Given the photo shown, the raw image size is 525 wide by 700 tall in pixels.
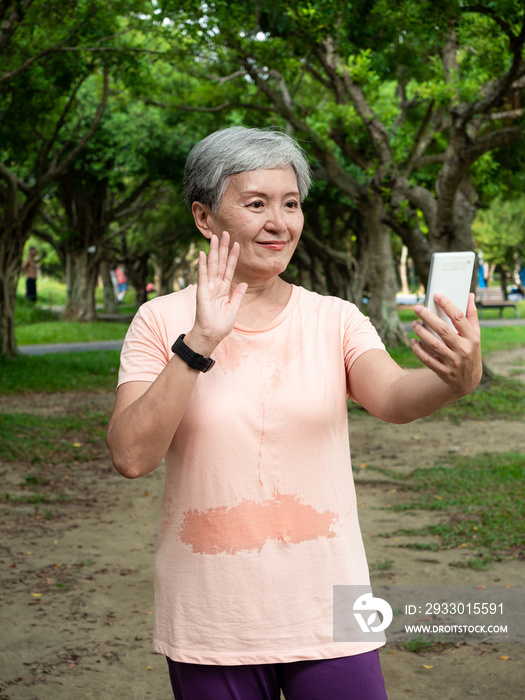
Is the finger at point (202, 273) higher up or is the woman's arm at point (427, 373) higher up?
the finger at point (202, 273)

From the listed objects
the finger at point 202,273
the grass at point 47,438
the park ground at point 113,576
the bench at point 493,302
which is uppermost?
the finger at point 202,273

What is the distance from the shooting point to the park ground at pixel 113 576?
13.8ft

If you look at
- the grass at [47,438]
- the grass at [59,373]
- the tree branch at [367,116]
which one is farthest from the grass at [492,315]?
the grass at [47,438]

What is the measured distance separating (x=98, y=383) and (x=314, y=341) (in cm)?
1320

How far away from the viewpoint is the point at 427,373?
1952 millimetres

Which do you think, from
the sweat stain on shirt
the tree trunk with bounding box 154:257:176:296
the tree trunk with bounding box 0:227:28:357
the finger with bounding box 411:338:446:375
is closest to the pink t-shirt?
the sweat stain on shirt

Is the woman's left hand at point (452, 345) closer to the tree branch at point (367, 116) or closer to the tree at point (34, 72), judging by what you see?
the tree at point (34, 72)

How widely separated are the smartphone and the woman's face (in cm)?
48

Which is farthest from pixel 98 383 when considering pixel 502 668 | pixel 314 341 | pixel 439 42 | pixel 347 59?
pixel 314 341

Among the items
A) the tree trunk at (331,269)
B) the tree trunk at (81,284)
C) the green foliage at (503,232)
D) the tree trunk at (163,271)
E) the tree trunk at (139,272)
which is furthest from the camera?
the tree trunk at (163,271)

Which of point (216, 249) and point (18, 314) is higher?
point (216, 249)

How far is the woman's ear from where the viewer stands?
88.4 inches

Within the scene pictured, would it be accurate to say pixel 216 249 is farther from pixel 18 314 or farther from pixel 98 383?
pixel 18 314

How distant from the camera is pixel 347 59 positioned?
13.2 meters
